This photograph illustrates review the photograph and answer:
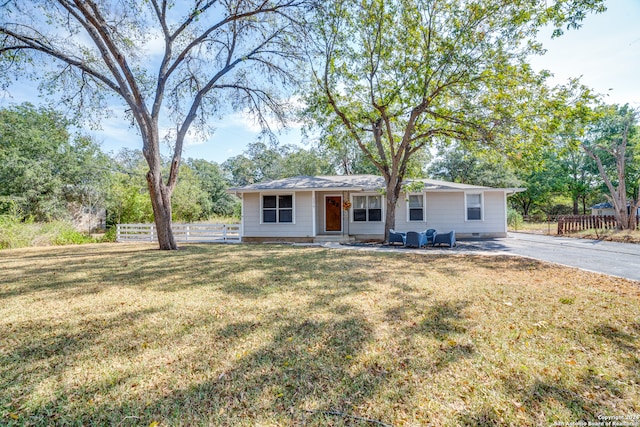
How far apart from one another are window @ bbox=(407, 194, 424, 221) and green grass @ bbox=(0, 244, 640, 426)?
8405 millimetres

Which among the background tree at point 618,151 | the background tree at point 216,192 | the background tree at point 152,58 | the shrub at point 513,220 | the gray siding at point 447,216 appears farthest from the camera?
the background tree at point 216,192

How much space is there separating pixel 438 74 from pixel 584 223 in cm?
1229

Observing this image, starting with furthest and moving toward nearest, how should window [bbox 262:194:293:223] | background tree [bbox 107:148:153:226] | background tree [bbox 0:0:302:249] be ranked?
background tree [bbox 107:148:153:226] < window [bbox 262:194:293:223] < background tree [bbox 0:0:302:249]

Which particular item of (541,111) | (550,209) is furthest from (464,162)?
(541,111)

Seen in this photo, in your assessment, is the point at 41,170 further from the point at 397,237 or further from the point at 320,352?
the point at 320,352

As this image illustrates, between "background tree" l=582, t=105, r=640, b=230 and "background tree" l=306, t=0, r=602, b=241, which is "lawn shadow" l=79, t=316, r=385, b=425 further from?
"background tree" l=582, t=105, r=640, b=230

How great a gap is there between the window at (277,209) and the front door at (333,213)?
6.12 feet

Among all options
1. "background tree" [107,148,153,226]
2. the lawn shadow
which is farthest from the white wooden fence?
the lawn shadow

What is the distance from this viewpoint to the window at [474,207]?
45.2 ft

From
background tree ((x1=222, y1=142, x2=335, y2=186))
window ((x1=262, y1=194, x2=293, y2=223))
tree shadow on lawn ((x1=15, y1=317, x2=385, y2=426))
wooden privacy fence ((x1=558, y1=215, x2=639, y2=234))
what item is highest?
background tree ((x1=222, y1=142, x2=335, y2=186))

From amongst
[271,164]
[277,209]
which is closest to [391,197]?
[277,209]

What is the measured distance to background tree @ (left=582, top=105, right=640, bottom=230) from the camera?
50.1 ft

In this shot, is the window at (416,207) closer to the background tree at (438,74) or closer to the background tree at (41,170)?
the background tree at (438,74)

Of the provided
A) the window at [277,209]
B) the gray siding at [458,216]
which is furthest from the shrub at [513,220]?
the window at [277,209]
